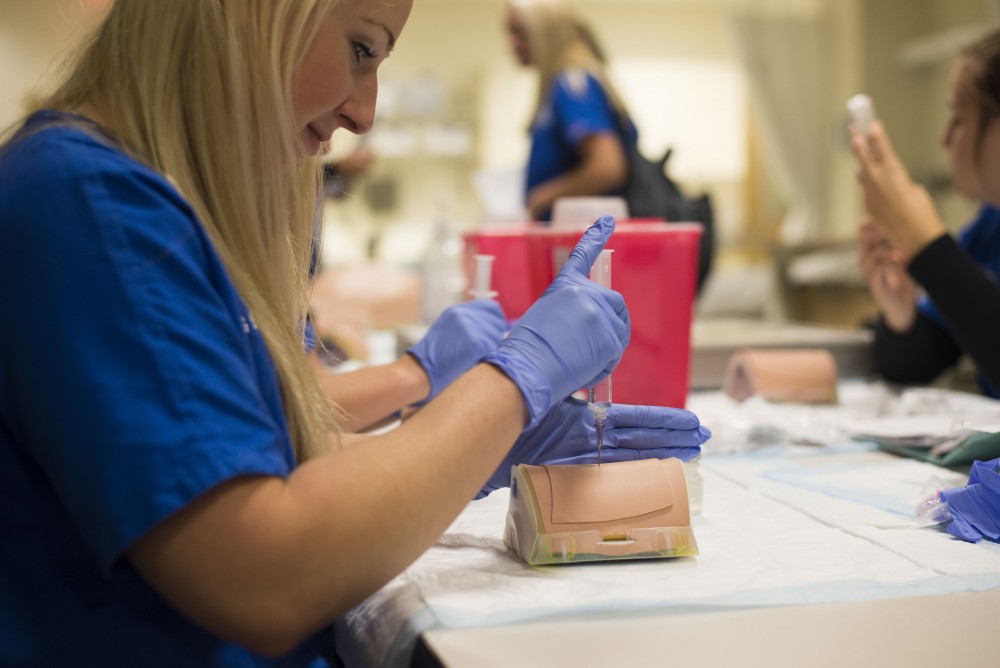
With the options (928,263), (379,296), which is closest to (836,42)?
(379,296)

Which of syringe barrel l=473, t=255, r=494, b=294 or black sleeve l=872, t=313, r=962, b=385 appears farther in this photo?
black sleeve l=872, t=313, r=962, b=385

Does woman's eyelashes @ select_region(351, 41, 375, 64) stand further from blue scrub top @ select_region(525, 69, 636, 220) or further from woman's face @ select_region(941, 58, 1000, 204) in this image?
blue scrub top @ select_region(525, 69, 636, 220)

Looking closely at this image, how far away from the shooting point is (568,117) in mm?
2270

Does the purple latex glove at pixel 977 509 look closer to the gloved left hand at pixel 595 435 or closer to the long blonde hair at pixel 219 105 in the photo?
the gloved left hand at pixel 595 435

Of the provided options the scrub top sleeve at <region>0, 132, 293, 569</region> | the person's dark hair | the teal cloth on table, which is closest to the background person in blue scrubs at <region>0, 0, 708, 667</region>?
the scrub top sleeve at <region>0, 132, 293, 569</region>

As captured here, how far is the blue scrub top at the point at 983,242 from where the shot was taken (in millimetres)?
1758

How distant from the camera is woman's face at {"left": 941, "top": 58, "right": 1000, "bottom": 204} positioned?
1484mm

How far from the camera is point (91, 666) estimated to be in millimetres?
585

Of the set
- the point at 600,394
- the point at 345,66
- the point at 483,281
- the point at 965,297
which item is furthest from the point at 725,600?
the point at 965,297

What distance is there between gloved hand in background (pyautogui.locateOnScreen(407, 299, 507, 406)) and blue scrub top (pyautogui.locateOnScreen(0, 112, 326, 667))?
554mm

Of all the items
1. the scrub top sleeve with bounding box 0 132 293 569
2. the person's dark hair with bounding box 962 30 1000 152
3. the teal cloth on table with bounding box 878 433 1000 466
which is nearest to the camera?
the scrub top sleeve with bounding box 0 132 293 569

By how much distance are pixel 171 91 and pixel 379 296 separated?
2290 mm

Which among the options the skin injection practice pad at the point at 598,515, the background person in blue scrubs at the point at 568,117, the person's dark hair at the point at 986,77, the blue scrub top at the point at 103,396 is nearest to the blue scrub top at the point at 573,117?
the background person in blue scrubs at the point at 568,117

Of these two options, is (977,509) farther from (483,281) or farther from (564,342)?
(483,281)
